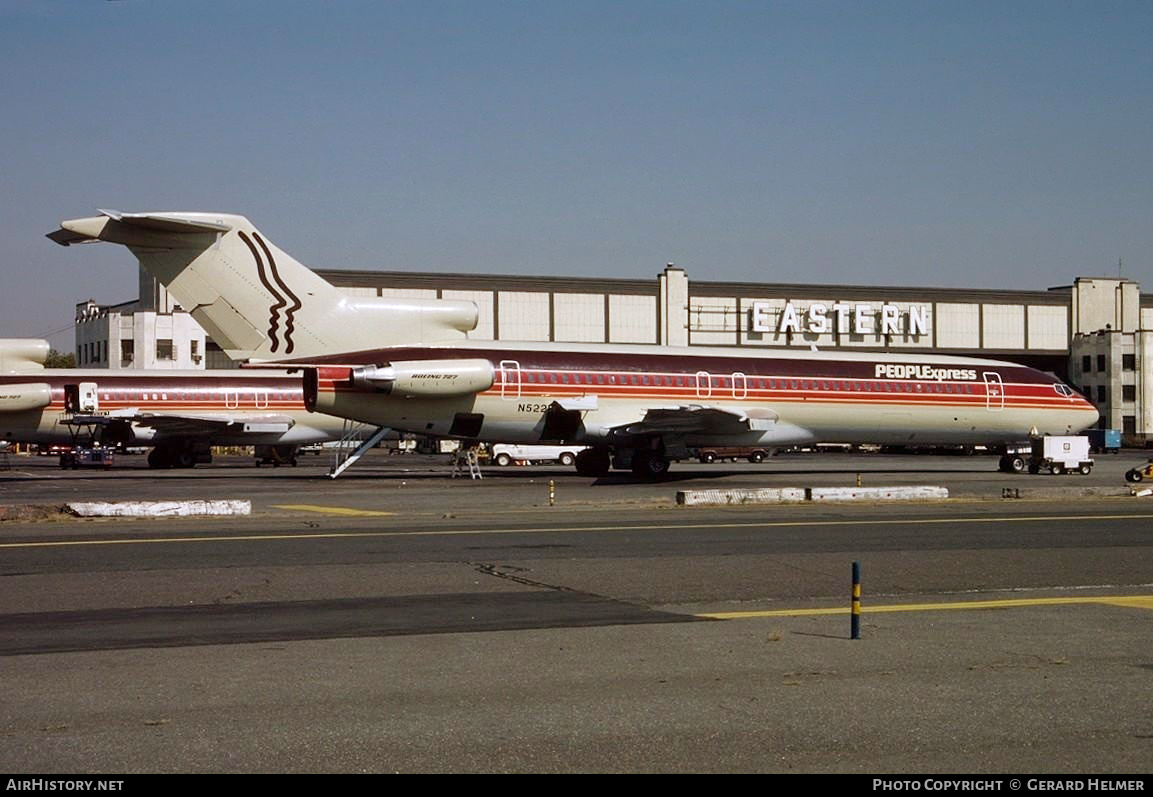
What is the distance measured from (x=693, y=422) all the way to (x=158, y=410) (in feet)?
82.6

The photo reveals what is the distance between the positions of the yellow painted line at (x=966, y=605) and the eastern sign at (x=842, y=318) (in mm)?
68440

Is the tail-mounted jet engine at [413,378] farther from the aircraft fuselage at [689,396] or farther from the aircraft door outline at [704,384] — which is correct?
the aircraft door outline at [704,384]

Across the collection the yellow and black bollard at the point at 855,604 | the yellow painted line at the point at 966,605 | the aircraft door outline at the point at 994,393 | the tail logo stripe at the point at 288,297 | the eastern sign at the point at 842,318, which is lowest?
the yellow painted line at the point at 966,605

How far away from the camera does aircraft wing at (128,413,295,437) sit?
171 feet

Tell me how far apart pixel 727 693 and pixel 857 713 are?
1.06 meters

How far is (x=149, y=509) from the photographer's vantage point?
83.6ft

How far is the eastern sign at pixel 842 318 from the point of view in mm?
83250

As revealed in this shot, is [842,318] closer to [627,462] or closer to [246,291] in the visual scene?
[627,462]

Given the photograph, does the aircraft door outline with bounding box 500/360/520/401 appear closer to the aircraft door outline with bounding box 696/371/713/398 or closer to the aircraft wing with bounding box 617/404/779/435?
the aircraft wing with bounding box 617/404/779/435

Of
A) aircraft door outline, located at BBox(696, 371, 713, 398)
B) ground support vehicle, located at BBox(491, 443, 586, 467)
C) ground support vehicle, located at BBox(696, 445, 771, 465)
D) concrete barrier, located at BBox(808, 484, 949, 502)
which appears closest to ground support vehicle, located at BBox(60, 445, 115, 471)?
ground support vehicle, located at BBox(491, 443, 586, 467)

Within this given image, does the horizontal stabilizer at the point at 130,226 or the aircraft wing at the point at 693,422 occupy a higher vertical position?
the horizontal stabilizer at the point at 130,226

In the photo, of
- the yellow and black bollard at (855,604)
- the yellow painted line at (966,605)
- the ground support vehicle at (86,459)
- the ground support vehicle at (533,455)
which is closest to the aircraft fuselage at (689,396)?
the ground support vehicle at (533,455)

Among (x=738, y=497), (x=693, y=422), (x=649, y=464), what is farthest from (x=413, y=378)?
(x=738, y=497)

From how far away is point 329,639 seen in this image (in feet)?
39.5
